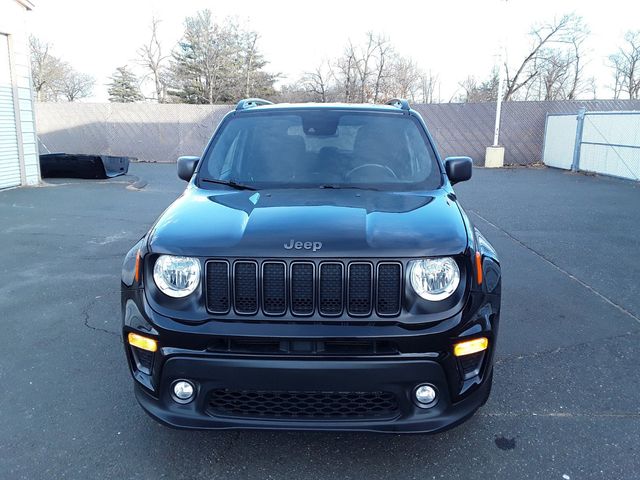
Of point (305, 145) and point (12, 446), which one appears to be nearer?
point (12, 446)

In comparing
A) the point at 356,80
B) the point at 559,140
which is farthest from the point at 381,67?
the point at 559,140

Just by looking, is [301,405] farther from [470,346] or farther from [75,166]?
[75,166]

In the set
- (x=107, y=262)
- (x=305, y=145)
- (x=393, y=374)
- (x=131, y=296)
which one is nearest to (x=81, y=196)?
(x=107, y=262)

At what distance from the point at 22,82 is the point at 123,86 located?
43639 millimetres

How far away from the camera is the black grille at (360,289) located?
2.44 metres

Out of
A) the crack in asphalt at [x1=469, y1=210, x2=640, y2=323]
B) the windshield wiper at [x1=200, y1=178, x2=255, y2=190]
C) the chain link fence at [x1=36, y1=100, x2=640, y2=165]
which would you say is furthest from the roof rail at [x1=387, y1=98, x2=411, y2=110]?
the chain link fence at [x1=36, y1=100, x2=640, y2=165]

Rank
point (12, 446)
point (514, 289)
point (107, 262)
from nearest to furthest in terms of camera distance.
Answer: point (12, 446) → point (514, 289) → point (107, 262)

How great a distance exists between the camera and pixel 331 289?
8.03 feet

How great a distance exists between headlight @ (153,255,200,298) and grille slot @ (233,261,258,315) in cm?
20

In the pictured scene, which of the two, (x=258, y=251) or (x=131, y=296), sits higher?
(x=258, y=251)

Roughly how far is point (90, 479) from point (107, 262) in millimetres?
4392

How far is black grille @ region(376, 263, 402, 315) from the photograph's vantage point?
244 cm

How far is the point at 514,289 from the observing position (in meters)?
5.61

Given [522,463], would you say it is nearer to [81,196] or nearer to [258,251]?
[258,251]
